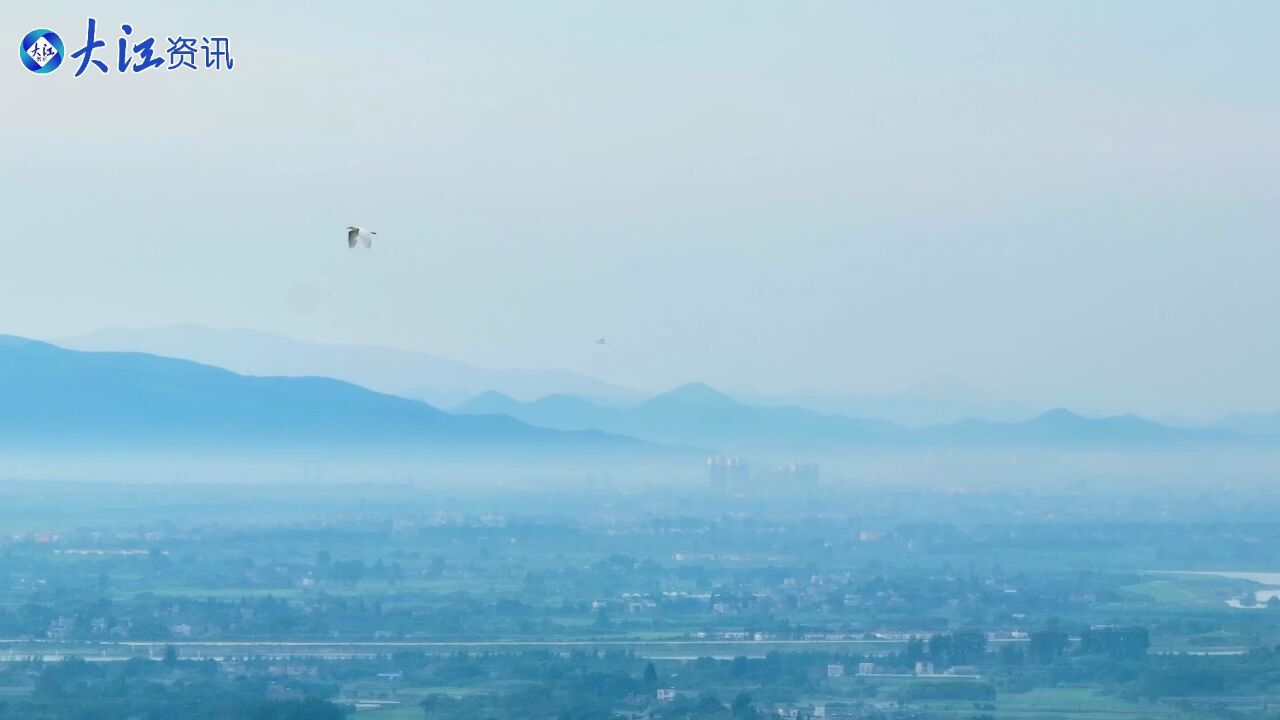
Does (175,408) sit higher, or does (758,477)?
(175,408)

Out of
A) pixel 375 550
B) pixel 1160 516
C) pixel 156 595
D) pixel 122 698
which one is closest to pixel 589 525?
pixel 375 550

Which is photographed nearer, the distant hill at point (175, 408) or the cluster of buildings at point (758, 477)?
the cluster of buildings at point (758, 477)

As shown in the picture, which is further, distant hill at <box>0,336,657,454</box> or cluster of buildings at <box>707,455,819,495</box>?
distant hill at <box>0,336,657,454</box>

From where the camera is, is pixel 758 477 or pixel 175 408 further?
pixel 175 408

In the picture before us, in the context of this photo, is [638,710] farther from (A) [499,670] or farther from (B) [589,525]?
(B) [589,525]

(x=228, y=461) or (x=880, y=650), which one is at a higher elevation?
(x=228, y=461)

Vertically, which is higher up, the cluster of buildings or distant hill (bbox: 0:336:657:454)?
distant hill (bbox: 0:336:657:454)

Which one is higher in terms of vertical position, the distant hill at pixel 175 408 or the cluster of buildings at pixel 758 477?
the distant hill at pixel 175 408

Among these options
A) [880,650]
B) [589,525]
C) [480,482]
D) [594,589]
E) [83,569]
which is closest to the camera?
[880,650]
